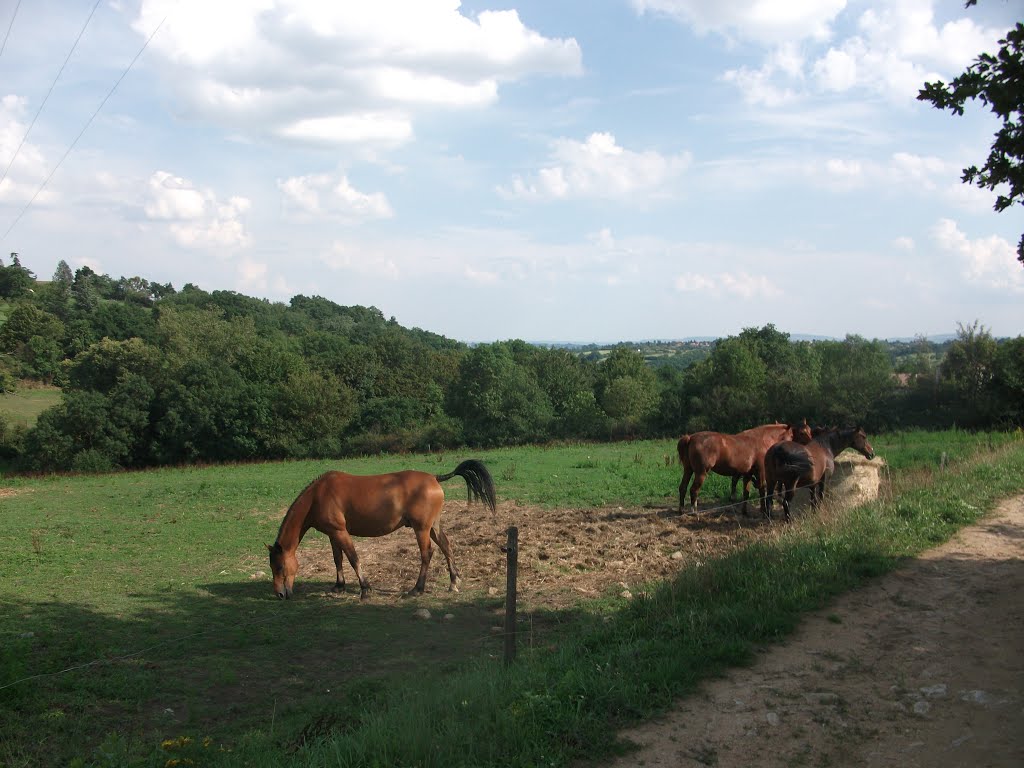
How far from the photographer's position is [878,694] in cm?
536

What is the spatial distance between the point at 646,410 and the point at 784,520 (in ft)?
139

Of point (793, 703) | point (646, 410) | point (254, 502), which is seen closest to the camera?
point (793, 703)

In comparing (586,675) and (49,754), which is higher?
(586,675)

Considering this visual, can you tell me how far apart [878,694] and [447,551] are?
20.7 feet

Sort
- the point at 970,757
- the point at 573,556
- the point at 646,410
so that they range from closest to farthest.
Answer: the point at 970,757 < the point at 573,556 < the point at 646,410

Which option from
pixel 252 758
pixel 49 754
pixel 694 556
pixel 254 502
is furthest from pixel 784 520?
pixel 254 502

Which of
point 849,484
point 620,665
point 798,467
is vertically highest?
point 798,467

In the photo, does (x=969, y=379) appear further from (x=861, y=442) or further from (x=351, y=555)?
(x=351, y=555)

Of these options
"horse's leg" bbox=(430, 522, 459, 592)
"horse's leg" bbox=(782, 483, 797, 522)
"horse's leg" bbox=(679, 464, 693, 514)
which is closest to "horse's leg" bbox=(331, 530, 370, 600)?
"horse's leg" bbox=(430, 522, 459, 592)

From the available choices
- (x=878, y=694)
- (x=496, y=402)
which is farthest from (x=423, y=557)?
(x=496, y=402)

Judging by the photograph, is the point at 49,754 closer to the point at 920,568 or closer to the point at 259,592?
the point at 259,592

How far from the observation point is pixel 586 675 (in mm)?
5500

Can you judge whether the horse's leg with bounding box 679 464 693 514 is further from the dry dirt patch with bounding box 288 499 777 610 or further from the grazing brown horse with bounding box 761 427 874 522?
the grazing brown horse with bounding box 761 427 874 522

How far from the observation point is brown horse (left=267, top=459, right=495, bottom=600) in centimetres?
1009
